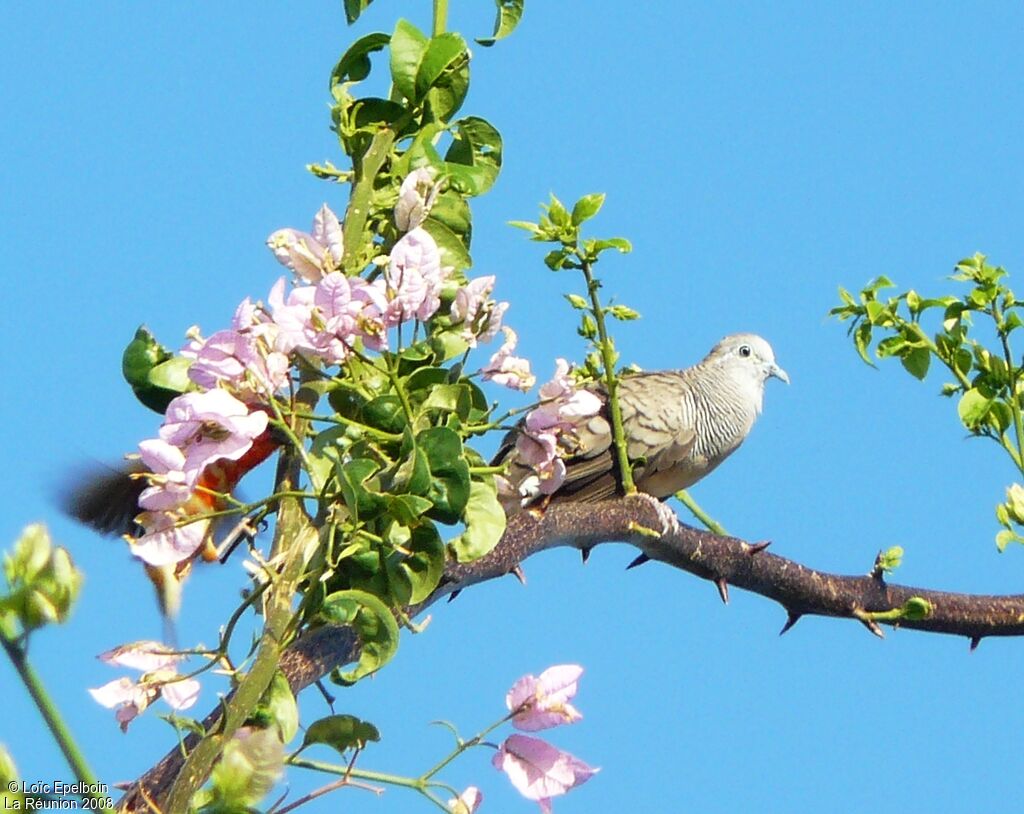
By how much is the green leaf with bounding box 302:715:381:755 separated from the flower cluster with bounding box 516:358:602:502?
1.48ft

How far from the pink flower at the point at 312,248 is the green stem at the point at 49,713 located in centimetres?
88

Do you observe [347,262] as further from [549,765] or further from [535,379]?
[549,765]

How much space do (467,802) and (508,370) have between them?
1.82 ft

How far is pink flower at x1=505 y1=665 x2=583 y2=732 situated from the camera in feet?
5.90

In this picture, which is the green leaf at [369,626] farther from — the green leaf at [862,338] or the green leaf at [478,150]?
the green leaf at [862,338]

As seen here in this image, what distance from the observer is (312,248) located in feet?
5.96

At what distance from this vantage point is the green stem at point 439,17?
7.04 ft

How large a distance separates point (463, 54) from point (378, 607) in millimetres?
901

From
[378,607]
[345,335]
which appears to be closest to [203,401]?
[345,335]

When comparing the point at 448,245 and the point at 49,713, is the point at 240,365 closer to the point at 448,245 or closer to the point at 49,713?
the point at 448,245

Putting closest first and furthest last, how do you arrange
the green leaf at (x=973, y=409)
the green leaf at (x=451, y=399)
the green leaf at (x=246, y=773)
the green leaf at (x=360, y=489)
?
the green leaf at (x=246, y=773) → the green leaf at (x=360, y=489) → the green leaf at (x=451, y=399) → the green leaf at (x=973, y=409)

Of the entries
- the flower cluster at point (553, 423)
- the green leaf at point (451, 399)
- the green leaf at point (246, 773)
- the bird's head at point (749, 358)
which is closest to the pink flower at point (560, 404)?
the flower cluster at point (553, 423)

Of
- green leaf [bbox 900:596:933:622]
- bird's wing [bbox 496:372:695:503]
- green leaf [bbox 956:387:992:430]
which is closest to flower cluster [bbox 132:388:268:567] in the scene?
green leaf [bbox 900:596:933:622]

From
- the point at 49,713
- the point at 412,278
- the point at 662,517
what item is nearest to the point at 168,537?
the point at 412,278
